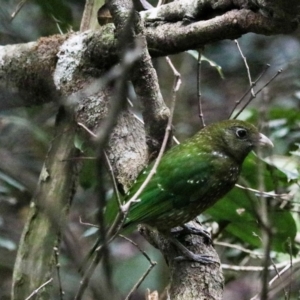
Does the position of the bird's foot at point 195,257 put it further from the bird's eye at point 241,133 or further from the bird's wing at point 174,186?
the bird's eye at point 241,133

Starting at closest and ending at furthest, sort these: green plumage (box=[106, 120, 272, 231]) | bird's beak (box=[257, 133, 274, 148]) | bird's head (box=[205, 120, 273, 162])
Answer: green plumage (box=[106, 120, 272, 231])
bird's beak (box=[257, 133, 274, 148])
bird's head (box=[205, 120, 273, 162])

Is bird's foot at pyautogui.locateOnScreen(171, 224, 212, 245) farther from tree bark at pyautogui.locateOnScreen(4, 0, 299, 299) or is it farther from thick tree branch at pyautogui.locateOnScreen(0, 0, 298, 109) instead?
thick tree branch at pyautogui.locateOnScreen(0, 0, 298, 109)

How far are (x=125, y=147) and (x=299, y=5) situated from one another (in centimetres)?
102

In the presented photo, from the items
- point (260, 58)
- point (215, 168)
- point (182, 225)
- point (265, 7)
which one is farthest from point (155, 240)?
point (260, 58)

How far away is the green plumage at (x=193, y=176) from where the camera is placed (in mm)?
2746

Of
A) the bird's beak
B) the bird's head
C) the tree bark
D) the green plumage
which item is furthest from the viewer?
the bird's head

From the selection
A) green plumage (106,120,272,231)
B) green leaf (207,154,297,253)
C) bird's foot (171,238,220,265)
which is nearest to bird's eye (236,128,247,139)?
green plumage (106,120,272,231)

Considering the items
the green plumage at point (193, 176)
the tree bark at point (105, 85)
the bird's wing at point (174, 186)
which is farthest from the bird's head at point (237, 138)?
the tree bark at point (105, 85)

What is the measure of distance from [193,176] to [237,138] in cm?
31

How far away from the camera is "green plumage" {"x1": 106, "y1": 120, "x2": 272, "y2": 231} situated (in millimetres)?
2746

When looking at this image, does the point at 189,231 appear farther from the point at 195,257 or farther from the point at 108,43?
the point at 108,43

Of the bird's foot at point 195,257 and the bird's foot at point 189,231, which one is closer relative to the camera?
the bird's foot at point 195,257

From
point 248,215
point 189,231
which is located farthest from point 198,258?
point 248,215

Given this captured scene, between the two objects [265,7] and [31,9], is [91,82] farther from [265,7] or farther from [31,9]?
[31,9]
